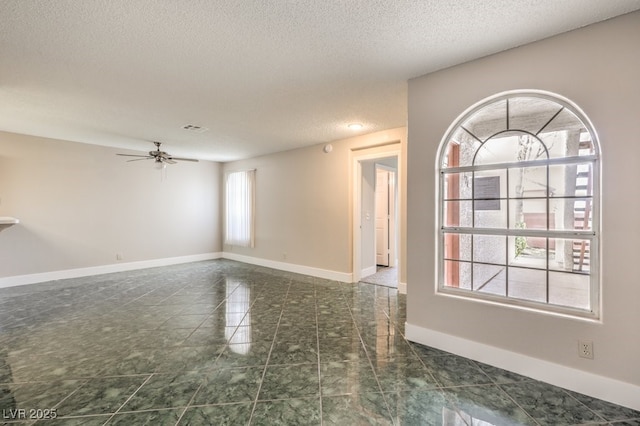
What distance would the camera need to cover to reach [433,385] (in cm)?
201

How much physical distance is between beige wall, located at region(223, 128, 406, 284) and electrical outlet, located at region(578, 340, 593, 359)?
2.39 m

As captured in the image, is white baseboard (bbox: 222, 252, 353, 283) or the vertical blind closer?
white baseboard (bbox: 222, 252, 353, 283)

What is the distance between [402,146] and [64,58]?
3.86 metres

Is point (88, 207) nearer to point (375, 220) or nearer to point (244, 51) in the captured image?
point (244, 51)

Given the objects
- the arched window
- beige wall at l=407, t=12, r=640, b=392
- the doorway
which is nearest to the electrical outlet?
beige wall at l=407, t=12, r=640, b=392

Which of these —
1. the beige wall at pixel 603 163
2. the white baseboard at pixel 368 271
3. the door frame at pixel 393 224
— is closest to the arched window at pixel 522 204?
the beige wall at pixel 603 163

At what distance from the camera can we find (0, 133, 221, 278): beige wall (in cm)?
464

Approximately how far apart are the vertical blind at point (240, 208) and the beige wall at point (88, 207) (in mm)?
641

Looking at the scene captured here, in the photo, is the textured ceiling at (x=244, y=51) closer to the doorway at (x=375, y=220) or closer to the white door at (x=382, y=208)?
the doorway at (x=375, y=220)

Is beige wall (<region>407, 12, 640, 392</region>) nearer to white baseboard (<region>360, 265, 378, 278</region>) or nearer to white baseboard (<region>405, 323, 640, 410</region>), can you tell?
white baseboard (<region>405, 323, 640, 410</region>)

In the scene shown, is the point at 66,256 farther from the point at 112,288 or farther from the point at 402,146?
the point at 402,146

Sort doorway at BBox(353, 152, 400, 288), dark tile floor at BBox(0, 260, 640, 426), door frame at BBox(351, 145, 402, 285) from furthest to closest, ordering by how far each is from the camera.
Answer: doorway at BBox(353, 152, 400, 288), door frame at BBox(351, 145, 402, 285), dark tile floor at BBox(0, 260, 640, 426)

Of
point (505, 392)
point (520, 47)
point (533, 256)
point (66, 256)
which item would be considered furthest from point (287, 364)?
point (66, 256)

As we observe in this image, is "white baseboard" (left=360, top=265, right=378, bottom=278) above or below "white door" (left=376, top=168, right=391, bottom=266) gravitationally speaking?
below
